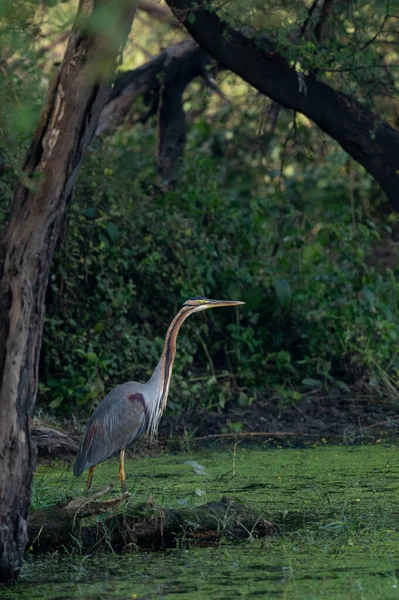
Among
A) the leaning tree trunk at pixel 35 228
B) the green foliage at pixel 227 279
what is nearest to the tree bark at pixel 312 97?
the green foliage at pixel 227 279

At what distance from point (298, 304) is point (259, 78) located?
2.34 metres

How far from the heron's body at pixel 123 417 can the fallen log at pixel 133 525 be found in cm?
→ 91

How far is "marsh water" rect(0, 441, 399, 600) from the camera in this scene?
12.3ft

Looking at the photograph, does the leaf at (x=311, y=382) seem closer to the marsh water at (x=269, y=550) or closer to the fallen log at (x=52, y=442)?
the marsh water at (x=269, y=550)

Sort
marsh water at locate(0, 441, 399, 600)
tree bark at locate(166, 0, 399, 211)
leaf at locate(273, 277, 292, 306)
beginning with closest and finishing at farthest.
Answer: marsh water at locate(0, 441, 399, 600) < tree bark at locate(166, 0, 399, 211) < leaf at locate(273, 277, 292, 306)

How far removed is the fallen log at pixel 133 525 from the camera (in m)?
4.41

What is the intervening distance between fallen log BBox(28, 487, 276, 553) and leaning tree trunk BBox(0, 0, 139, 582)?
1.38ft

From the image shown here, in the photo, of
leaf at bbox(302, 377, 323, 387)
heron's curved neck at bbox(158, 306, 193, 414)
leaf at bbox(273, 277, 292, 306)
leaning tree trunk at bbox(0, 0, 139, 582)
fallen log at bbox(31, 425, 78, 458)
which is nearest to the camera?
leaning tree trunk at bbox(0, 0, 139, 582)

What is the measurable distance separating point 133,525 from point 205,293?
→ 4.35 meters

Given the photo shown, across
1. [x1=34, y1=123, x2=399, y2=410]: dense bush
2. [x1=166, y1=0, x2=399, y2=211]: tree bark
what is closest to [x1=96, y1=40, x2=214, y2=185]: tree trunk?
[x1=34, y1=123, x2=399, y2=410]: dense bush

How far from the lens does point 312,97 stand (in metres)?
7.29

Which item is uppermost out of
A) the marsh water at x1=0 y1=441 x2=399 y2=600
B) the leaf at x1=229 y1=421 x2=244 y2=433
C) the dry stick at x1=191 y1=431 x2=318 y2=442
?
the leaf at x1=229 y1=421 x2=244 y2=433

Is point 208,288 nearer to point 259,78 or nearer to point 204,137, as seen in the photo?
point 259,78

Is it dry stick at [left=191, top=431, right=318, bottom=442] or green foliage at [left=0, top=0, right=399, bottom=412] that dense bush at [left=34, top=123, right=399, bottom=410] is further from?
dry stick at [left=191, top=431, right=318, bottom=442]
